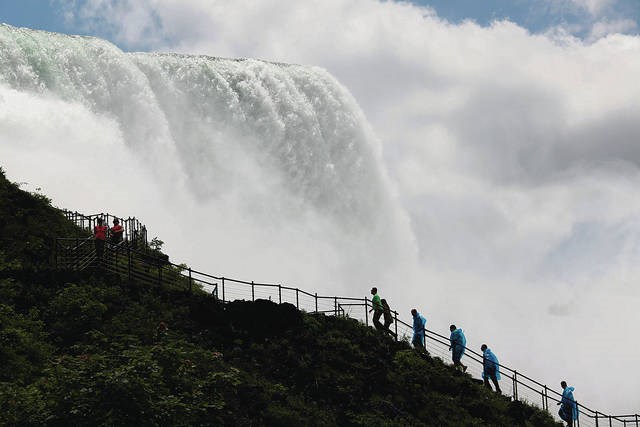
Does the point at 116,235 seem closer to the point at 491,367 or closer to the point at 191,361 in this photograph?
the point at 191,361

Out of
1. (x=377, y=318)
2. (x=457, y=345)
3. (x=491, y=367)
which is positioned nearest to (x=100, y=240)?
(x=377, y=318)

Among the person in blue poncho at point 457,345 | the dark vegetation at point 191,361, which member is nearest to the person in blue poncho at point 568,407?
the dark vegetation at point 191,361

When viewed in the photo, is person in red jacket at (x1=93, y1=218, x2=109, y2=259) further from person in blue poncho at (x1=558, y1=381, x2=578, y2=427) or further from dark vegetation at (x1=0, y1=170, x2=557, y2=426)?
person in blue poncho at (x1=558, y1=381, x2=578, y2=427)

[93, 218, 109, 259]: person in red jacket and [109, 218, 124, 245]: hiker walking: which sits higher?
[109, 218, 124, 245]: hiker walking

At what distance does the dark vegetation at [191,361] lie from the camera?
A: 15.0 m

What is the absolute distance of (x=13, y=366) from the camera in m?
18.0

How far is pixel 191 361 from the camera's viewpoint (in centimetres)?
1780

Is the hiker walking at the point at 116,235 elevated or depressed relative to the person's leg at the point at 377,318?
elevated

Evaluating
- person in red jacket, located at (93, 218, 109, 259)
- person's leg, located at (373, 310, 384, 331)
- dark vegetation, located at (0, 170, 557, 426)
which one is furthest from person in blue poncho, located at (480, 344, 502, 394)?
person in red jacket, located at (93, 218, 109, 259)

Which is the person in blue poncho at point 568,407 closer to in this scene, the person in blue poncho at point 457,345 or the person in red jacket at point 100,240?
the person in blue poncho at point 457,345

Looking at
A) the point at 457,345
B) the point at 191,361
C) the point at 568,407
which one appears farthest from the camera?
the point at 457,345

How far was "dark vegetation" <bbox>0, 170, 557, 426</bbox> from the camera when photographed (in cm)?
1497

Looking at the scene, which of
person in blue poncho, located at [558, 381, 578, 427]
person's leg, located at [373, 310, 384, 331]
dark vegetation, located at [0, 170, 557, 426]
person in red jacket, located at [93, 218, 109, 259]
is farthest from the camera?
person's leg, located at [373, 310, 384, 331]

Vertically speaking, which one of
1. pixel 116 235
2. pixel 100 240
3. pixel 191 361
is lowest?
pixel 191 361
